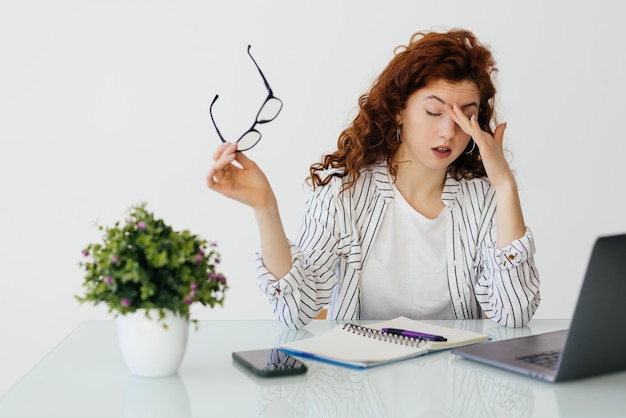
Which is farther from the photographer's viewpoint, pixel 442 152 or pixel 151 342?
pixel 442 152

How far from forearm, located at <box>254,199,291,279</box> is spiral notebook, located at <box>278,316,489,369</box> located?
0.23 meters

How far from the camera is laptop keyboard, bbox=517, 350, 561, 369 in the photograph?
4.60ft

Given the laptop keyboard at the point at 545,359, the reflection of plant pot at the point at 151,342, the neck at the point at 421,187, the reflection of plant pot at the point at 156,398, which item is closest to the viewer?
the reflection of plant pot at the point at 156,398

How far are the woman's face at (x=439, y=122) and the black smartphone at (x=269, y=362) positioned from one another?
0.82 m

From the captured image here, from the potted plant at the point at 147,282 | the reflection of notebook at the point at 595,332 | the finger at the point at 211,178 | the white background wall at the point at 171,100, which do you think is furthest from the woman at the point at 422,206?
the white background wall at the point at 171,100

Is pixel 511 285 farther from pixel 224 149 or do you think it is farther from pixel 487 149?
pixel 224 149

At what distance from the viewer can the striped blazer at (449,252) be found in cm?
197

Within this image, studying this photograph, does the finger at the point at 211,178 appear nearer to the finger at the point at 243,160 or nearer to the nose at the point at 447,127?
the finger at the point at 243,160

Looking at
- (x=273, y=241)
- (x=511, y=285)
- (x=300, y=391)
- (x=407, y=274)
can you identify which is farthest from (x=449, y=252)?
(x=300, y=391)

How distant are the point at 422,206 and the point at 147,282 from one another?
117 centimetres

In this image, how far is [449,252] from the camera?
2186 millimetres

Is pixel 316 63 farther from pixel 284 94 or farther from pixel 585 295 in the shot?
pixel 585 295

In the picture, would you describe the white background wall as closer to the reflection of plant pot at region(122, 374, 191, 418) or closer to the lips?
the lips

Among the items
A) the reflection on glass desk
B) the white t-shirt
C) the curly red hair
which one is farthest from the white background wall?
the reflection on glass desk
